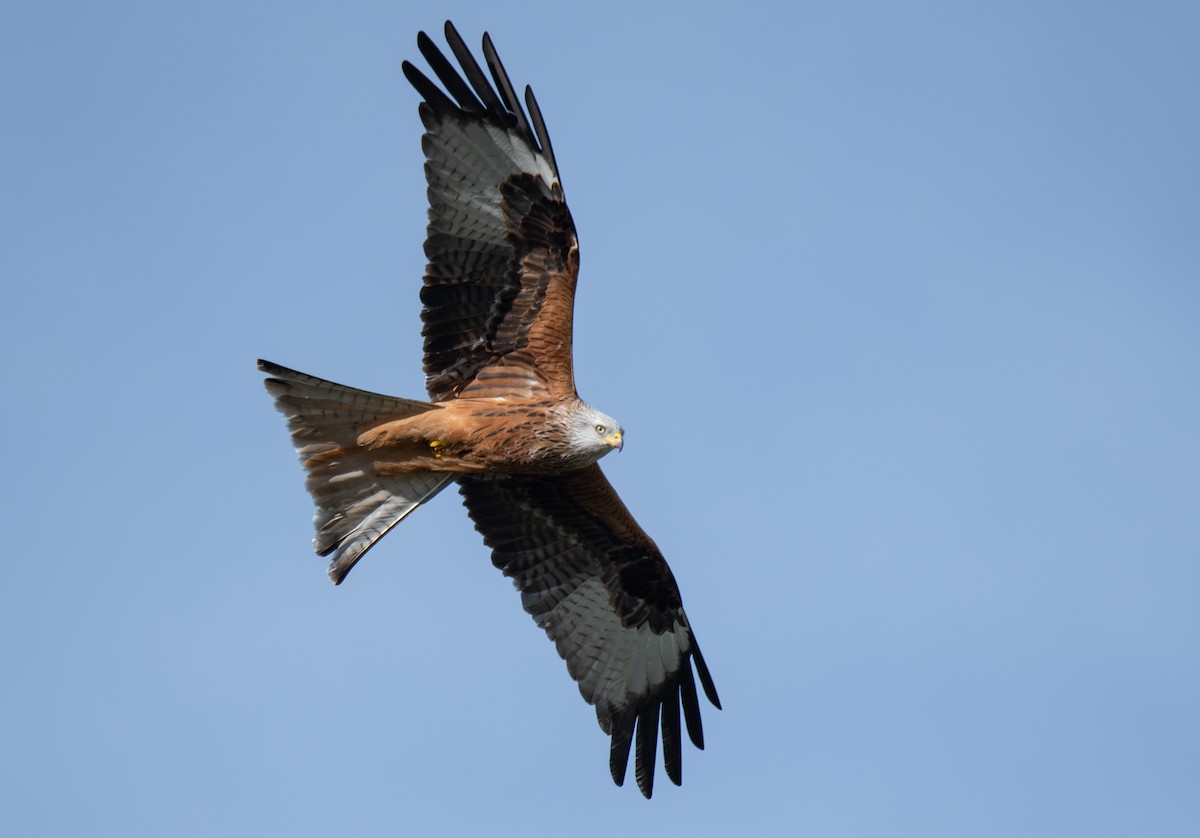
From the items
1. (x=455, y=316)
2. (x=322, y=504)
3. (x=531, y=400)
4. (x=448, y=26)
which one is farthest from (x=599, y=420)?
(x=448, y=26)

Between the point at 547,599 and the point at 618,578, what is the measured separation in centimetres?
56

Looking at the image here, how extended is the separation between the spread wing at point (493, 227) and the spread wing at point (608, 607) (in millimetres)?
1268

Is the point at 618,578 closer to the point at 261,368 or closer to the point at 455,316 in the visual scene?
the point at 455,316

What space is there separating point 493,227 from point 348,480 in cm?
198

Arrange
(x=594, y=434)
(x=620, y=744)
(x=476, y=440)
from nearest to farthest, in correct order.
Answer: (x=594, y=434) < (x=476, y=440) < (x=620, y=744)

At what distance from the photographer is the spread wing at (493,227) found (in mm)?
10945

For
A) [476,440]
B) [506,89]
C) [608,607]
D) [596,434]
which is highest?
[506,89]

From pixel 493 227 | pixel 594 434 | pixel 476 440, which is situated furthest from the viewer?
pixel 493 227

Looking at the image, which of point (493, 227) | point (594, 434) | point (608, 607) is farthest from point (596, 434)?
point (608, 607)

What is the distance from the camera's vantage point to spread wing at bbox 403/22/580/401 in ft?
35.9

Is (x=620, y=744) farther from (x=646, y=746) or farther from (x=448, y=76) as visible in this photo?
(x=448, y=76)

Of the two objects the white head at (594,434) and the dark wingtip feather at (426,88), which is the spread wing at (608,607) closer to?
the white head at (594,434)

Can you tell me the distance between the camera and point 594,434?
10.6m

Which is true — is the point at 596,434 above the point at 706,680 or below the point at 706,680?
above
